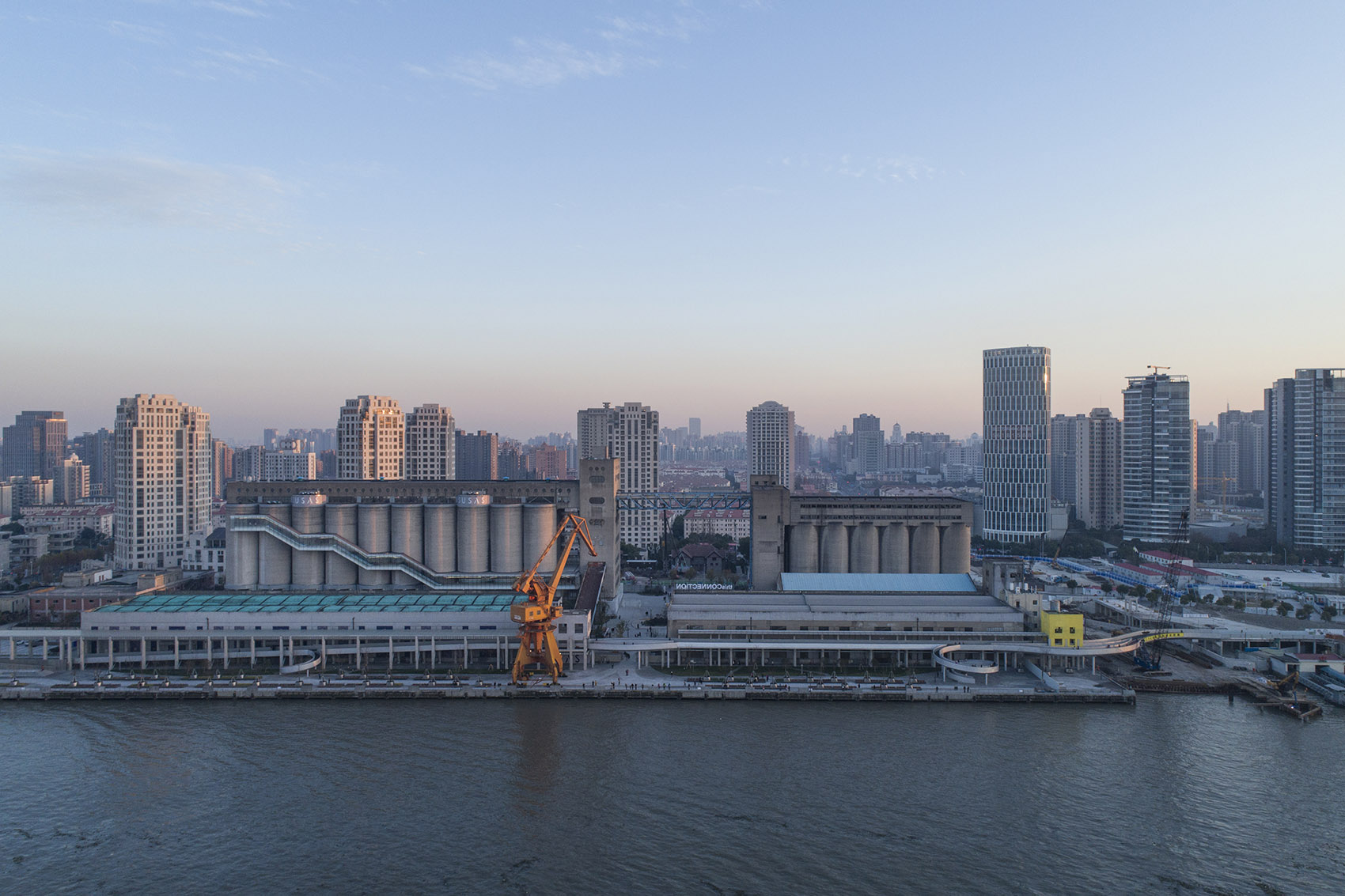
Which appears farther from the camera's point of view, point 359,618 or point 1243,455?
point 1243,455

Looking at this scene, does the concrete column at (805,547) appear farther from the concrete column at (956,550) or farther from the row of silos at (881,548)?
the concrete column at (956,550)

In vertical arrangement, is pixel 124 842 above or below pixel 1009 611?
below

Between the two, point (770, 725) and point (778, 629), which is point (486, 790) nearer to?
point (770, 725)

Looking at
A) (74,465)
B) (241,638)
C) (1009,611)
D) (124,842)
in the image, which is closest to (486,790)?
(124,842)

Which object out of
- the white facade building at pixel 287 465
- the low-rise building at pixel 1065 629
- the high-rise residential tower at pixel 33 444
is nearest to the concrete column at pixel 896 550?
the low-rise building at pixel 1065 629

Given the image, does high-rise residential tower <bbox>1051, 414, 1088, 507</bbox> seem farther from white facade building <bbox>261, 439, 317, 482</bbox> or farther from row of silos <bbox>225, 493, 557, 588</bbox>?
white facade building <bbox>261, 439, 317, 482</bbox>

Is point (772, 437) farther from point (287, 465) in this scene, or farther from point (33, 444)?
point (33, 444)

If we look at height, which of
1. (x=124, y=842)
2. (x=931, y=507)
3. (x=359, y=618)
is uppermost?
(x=931, y=507)
